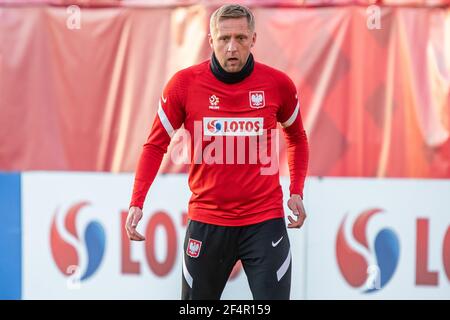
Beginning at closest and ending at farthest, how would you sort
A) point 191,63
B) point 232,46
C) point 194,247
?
point 232,46 → point 194,247 → point 191,63

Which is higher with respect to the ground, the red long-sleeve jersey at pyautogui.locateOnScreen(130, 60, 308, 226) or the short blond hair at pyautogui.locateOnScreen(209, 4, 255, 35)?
the short blond hair at pyautogui.locateOnScreen(209, 4, 255, 35)

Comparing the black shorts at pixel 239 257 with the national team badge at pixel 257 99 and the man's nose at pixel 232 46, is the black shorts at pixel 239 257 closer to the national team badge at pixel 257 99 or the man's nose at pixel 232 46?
the national team badge at pixel 257 99

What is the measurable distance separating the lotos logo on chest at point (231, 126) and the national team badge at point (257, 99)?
0.07 metres

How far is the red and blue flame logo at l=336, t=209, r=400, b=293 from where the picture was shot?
12.9ft

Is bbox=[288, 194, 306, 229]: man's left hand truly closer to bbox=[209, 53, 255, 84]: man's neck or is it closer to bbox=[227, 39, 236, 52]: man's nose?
bbox=[209, 53, 255, 84]: man's neck

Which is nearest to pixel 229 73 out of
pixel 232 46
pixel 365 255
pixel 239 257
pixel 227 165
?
pixel 232 46

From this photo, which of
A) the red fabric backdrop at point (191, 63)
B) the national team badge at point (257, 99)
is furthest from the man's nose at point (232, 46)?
the red fabric backdrop at point (191, 63)

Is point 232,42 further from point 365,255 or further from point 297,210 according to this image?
point 365,255

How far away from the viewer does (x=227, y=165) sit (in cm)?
277

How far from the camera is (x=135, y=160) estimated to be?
13.2ft

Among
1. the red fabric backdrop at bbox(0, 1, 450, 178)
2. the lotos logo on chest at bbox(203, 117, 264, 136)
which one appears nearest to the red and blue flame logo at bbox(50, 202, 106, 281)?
the red fabric backdrop at bbox(0, 1, 450, 178)

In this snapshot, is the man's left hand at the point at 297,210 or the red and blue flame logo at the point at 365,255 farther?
the red and blue flame logo at the point at 365,255

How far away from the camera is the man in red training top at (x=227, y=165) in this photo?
275 centimetres

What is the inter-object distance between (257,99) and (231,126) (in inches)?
6.9
